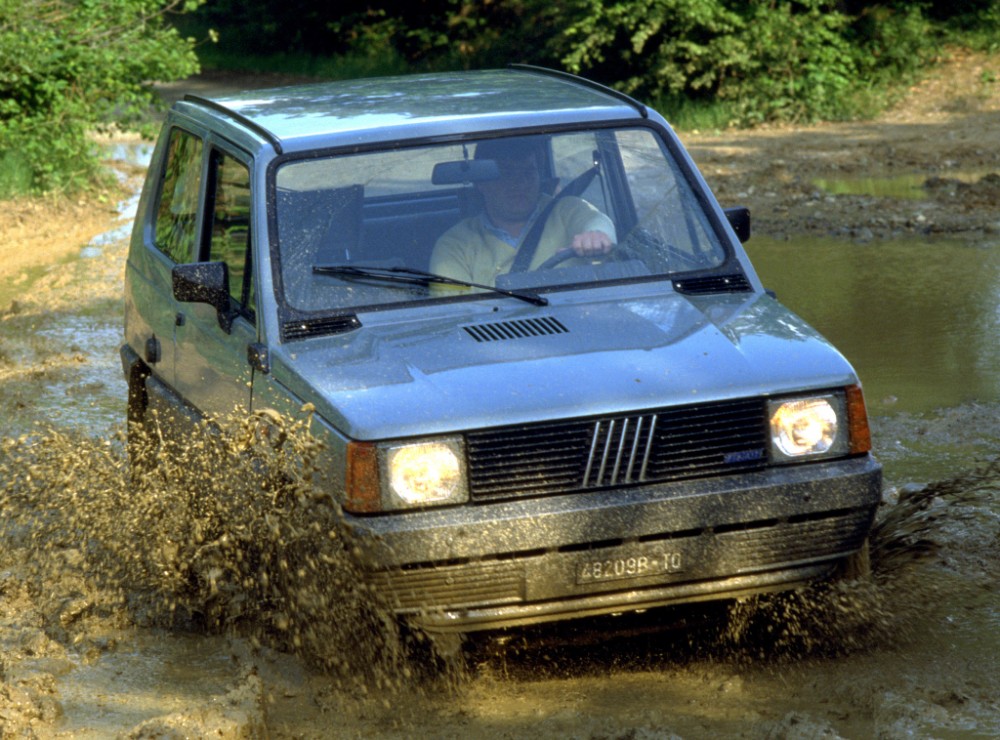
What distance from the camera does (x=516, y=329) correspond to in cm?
465

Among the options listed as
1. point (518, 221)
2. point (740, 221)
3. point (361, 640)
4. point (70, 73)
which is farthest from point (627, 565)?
point (70, 73)

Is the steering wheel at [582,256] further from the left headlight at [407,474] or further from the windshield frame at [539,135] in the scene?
the left headlight at [407,474]

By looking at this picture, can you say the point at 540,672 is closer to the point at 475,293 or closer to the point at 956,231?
the point at 475,293

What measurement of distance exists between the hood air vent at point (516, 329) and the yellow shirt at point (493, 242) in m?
0.38

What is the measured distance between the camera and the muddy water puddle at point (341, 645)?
14.0 feet

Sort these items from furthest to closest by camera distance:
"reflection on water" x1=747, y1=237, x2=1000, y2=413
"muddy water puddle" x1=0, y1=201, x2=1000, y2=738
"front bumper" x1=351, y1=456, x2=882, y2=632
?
"reflection on water" x1=747, y1=237, x2=1000, y2=413, "muddy water puddle" x1=0, y1=201, x2=1000, y2=738, "front bumper" x1=351, y1=456, x2=882, y2=632

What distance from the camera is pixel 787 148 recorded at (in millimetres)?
17953

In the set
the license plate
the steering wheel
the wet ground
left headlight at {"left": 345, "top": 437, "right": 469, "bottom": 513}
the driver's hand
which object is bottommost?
the wet ground

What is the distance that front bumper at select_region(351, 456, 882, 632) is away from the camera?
4094 millimetres

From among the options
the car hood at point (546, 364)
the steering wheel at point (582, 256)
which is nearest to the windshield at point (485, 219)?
the steering wheel at point (582, 256)

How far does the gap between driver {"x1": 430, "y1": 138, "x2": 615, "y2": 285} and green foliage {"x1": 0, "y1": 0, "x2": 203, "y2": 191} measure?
35.1 ft

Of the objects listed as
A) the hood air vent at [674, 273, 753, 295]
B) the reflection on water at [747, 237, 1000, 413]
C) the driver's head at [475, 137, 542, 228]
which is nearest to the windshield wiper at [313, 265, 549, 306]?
the driver's head at [475, 137, 542, 228]

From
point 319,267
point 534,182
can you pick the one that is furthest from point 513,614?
point 534,182

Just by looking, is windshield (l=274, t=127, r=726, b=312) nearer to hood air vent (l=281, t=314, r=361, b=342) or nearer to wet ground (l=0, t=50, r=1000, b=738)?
hood air vent (l=281, t=314, r=361, b=342)
